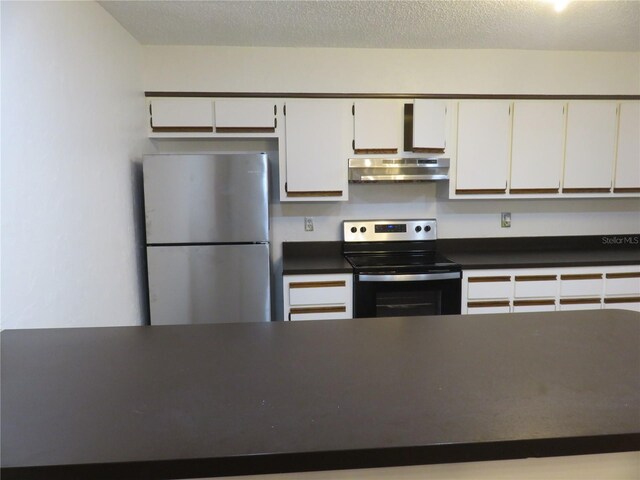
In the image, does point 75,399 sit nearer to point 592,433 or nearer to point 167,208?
point 592,433

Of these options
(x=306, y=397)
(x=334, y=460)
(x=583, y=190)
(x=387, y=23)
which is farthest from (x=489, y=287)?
(x=334, y=460)

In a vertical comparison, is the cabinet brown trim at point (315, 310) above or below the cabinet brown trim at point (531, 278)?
below

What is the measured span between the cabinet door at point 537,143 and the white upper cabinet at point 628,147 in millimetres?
445

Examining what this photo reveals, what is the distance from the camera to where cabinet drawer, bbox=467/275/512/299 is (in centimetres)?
276

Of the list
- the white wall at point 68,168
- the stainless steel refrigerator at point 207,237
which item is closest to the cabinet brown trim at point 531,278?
the stainless steel refrigerator at point 207,237

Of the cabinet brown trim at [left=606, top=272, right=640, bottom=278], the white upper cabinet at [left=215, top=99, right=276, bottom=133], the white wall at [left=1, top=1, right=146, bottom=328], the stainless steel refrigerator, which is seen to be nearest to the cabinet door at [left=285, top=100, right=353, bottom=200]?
the white upper cabinet at [left=215, top=99, right=276, bottom=133]

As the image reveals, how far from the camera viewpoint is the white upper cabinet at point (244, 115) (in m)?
2.83

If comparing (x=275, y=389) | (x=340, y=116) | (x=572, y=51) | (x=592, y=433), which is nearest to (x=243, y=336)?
(x=275, y=389)

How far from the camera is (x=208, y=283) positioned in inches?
104

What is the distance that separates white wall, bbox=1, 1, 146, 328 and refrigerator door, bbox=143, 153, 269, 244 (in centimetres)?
17

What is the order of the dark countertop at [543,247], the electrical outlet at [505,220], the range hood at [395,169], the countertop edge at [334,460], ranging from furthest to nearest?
the electrical outlet at [505,220] < the dark countertop at [543,247] < the range hood at [395,169] < the countertop edge at [334,460]

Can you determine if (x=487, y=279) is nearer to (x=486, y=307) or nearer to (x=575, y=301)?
(x=486, y=307)

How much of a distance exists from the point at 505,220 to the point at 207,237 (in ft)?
7.71

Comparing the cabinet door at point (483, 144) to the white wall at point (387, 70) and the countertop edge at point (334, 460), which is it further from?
the countertop edge at point (334, 460)
